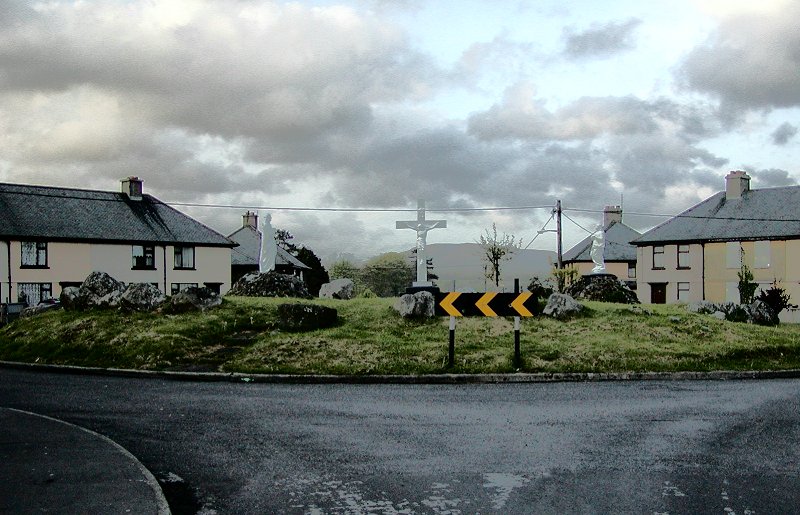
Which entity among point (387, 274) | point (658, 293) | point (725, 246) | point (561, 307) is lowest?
point (658, 293)

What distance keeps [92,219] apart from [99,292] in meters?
33.2

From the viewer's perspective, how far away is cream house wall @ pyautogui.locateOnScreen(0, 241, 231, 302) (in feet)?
163

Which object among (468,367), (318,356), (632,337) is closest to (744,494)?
(468,367)

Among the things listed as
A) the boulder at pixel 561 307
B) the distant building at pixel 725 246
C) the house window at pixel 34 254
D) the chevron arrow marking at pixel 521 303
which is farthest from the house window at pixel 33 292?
the distant building at pixel 725 246

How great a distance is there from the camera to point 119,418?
10.8m

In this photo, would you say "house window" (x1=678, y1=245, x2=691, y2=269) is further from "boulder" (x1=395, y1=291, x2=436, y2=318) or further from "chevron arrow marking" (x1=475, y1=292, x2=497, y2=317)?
"chevron arrow marking" (x1=475, y1=292, x2=497, y2=317)

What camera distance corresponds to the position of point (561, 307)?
22250 mm

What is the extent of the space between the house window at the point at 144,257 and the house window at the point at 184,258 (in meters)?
1.96

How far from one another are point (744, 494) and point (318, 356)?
481 inches

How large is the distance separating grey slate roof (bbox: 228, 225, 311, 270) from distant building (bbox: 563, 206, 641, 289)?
82.1ft

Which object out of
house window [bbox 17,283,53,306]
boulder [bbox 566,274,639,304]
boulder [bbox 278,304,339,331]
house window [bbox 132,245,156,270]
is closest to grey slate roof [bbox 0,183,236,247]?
Result: house window [bbox 132,245,156,270]

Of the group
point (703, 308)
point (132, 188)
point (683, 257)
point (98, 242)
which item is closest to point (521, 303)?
point (703, 308)

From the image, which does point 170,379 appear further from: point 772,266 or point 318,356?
point 772,266

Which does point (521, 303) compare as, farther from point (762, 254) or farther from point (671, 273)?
point (671, 273)
